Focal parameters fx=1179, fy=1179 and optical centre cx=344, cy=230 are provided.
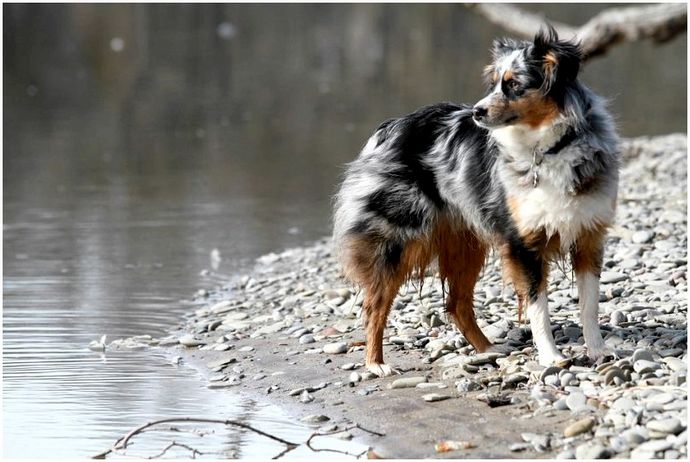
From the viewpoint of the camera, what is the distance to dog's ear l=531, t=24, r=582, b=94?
5.18 m

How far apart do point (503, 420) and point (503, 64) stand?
158cm

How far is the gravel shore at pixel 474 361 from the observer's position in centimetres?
475

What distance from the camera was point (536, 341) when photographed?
18.1 ft

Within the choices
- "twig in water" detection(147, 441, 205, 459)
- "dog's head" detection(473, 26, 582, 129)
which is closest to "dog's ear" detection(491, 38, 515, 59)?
"dog's head" detection(473, 26, 582, 129)

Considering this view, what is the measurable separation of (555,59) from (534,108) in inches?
9.1

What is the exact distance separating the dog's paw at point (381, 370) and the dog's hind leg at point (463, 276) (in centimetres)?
49

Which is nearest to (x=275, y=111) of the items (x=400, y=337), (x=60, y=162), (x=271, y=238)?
(x=60, y=162)

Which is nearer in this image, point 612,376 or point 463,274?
point 612,376

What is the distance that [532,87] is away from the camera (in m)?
5.21

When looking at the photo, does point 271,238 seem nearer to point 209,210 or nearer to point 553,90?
point 209,210

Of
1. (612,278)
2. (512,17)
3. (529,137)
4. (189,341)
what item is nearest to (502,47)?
(529,137)

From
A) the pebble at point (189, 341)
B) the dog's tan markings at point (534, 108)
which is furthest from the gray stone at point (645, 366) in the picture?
the pebble at point (189, 341)

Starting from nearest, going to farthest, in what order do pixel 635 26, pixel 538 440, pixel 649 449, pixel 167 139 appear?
pixel 649 449 < pixel 538 440 < pixel 635 26 < pixel 167 139

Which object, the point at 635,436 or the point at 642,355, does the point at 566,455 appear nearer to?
the point at 635,436
